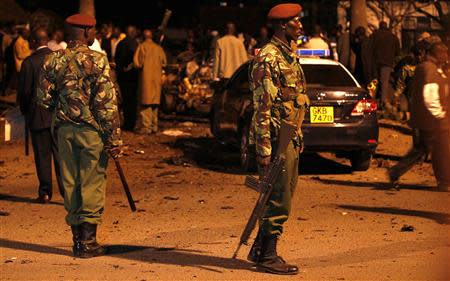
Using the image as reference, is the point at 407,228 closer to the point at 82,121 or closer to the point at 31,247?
the point at 82,121

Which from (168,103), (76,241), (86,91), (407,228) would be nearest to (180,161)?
(407,228)

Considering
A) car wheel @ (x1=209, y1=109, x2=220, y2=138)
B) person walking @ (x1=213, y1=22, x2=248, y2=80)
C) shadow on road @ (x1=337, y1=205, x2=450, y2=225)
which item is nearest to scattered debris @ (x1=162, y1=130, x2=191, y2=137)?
person walking @ (x1=213, y1=22, x2=248, y2=80)

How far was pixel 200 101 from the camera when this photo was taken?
23.5 meters

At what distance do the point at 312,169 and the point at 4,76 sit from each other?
1514 cm

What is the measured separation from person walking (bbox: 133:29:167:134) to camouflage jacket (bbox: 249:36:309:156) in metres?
10.9

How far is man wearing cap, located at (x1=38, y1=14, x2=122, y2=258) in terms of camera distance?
31.2 feet

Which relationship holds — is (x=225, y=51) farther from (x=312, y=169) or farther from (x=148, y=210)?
(x=148, y=210)

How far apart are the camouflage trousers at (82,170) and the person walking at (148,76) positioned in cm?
997

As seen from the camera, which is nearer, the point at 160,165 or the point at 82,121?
the point at 82,121

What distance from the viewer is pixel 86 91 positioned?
955 cm

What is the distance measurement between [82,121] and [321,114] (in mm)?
5714

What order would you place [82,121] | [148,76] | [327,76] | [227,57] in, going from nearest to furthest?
1. [82,121]
2. [327,76]
3. [148,76]
4. [227,57]

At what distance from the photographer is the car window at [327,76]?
1528 cm

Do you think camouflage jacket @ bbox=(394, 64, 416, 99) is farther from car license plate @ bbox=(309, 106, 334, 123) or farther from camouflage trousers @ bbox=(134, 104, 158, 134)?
camouflage trousers @ bbox=(134, 104, 158, 134)
